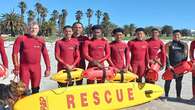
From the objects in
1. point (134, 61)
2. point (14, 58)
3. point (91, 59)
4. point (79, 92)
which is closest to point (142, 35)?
point (134, 61)

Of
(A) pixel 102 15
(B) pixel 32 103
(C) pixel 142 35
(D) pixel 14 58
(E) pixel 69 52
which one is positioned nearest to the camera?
(B) pixel 32 103

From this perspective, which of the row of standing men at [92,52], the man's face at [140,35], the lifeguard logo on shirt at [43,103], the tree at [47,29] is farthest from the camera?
the tree at [47,29]

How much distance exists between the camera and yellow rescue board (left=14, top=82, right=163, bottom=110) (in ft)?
24.1

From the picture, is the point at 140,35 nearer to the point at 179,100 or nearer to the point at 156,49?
the point at 156,49

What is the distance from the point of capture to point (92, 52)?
8.53 meters

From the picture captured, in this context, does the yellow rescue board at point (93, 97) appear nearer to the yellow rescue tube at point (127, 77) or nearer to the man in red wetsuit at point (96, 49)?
the yellow rescue tube at point (127, 77)

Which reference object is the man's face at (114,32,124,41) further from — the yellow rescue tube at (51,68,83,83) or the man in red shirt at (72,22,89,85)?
the yellow rescue tube at (51,68,83,83)

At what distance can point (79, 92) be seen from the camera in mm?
7648

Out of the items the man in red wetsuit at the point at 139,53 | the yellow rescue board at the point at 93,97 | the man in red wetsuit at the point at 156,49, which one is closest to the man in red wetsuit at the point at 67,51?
the yellow rescue board at the point at 93,97

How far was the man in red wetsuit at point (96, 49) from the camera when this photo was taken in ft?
27.8

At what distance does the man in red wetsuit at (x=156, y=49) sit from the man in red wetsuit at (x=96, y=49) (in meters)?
1.10

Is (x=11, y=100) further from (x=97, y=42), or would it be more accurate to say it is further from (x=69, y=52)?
(x=97, y=42)

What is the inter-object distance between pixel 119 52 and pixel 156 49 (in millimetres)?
903

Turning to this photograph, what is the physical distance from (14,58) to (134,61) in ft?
8.60
